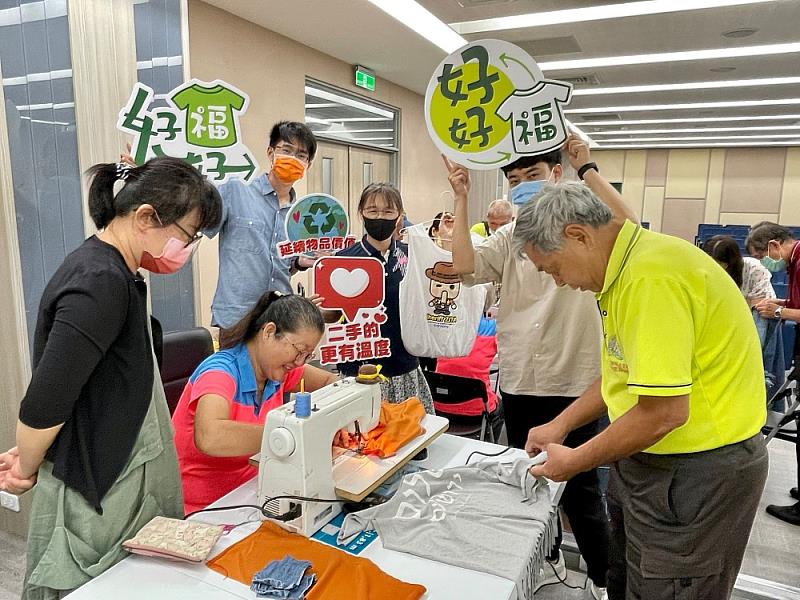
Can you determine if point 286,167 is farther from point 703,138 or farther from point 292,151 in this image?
point 703,138

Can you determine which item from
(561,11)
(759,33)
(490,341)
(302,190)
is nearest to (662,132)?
(759,33)

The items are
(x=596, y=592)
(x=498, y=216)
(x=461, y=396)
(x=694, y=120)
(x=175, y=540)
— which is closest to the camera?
(x=175, y=540)

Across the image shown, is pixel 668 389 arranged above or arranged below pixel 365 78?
below

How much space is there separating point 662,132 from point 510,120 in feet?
32.2

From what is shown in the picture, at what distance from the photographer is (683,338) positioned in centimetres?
111

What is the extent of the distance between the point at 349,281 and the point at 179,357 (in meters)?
0.75

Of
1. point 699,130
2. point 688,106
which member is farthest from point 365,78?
point 699,130

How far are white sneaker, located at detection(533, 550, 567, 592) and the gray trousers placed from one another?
1059 millimetres

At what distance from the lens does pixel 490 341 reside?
3164 mm

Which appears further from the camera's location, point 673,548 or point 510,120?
point 510,120

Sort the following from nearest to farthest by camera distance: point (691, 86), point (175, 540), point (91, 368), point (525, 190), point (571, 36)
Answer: point (91, 368)
point (175, 540)
point (525, 190)
point (571, 36)
point (691, 86)

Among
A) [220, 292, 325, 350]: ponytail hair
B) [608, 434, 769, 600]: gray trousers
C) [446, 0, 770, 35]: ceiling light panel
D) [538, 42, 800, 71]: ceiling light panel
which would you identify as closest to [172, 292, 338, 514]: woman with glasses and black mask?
[220, 292, 325, 350]: ponytail hair

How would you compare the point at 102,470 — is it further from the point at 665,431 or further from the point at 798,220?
the point at 798,220

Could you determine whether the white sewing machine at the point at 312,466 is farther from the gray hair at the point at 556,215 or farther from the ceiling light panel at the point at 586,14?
the ceiling light panel at the point at 586,14
